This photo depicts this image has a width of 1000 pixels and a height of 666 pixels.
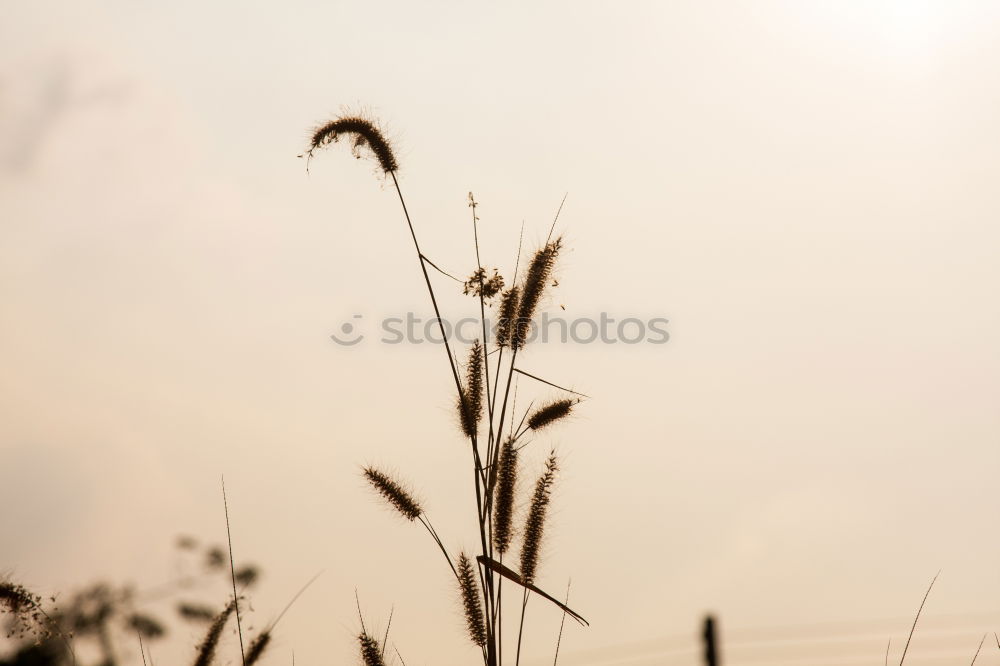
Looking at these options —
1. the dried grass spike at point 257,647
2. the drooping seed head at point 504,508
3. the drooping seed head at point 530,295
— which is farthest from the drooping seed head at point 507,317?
the dried grass spike at point 257,647

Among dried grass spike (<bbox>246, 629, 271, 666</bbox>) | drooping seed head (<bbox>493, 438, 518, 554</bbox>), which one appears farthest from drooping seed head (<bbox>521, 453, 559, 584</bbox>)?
dried grass spike (<bbox>246, 629, 271, 666</bbox>)

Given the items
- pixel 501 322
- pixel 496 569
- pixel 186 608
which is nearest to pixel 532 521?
pixel 496 569

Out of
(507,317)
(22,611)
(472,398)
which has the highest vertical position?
(507,317)

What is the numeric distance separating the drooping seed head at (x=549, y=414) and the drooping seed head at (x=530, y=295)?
34cm

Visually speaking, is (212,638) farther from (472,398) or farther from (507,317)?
(507,317)

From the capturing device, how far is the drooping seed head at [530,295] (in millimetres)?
4855

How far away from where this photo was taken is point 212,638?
14.7ft

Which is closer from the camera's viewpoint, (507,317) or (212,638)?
(212,638)

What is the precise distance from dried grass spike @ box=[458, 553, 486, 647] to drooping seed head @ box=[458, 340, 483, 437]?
0.63 m

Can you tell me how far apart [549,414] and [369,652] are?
1.37 metres

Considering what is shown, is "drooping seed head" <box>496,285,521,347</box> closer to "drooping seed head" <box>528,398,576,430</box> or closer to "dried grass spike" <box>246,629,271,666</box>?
"drooping seed head" <box>528,398,576,430</box>

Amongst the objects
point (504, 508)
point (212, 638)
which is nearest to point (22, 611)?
point (212, 638)

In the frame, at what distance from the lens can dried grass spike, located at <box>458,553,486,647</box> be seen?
185 inches

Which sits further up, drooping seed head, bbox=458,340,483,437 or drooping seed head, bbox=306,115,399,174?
drooping seed head, bbox=306,115,399,174
